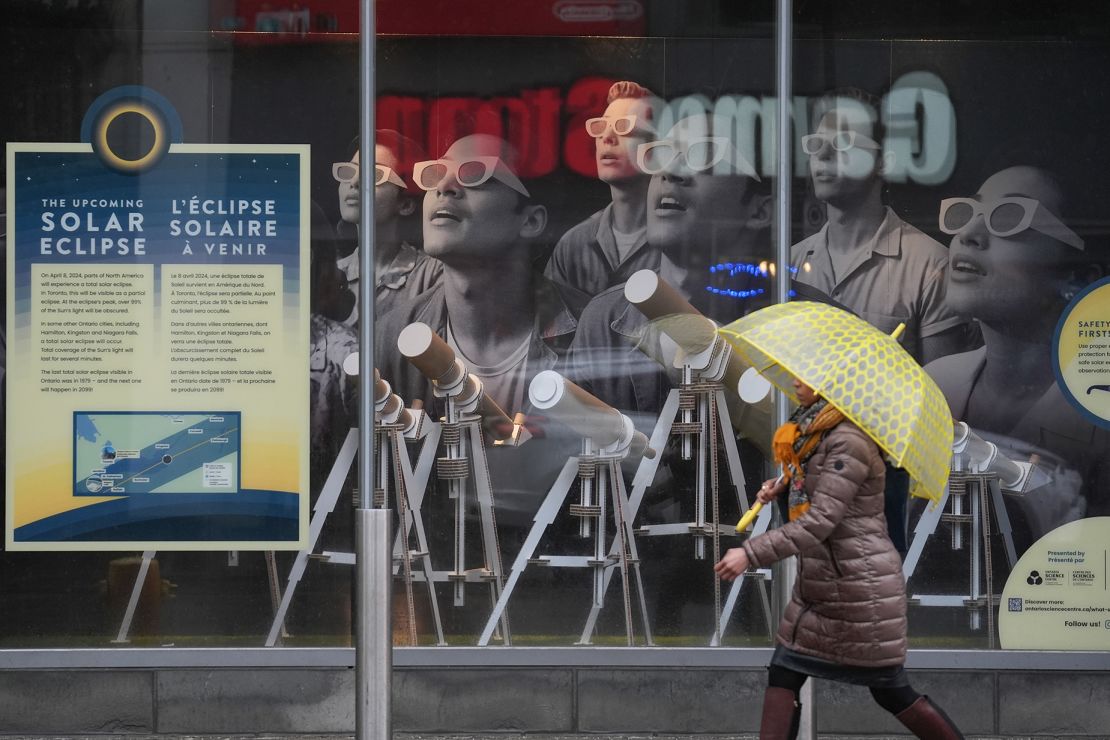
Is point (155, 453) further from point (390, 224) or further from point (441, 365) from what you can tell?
point (390, 224)

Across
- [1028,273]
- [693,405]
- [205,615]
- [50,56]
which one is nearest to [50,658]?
[205,615]

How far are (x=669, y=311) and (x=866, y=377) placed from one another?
246 cm

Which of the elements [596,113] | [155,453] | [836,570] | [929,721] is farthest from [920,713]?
[155,453]

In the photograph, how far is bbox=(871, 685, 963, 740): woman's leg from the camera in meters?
4.58

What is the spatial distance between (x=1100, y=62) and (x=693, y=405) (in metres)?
2.59

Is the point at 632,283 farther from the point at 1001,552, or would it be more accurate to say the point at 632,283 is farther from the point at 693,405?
the point at 1001,552

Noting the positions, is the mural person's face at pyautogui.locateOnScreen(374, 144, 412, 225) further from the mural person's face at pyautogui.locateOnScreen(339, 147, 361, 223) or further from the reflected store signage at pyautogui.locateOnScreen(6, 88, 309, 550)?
the reflected store signage at pyautogui.locateOnScreen(6, 88, 309, 550)

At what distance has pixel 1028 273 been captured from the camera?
6.63 metres

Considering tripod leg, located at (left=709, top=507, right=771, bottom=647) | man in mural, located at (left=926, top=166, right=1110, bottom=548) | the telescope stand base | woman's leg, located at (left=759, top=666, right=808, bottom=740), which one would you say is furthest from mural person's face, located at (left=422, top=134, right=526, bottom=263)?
woman's leg, located at (left=759, top=666, right=808, bottom=740)

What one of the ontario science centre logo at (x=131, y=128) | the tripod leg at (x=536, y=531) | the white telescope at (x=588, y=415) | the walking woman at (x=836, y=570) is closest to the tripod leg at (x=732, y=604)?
the white telescope at (x=588, y=415)

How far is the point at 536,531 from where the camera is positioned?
6711 mm

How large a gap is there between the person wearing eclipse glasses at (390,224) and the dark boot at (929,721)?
3207mm

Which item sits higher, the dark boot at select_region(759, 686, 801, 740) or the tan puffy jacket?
the tan puffy jacket

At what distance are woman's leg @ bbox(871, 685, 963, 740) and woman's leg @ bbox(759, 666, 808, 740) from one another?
265mm
